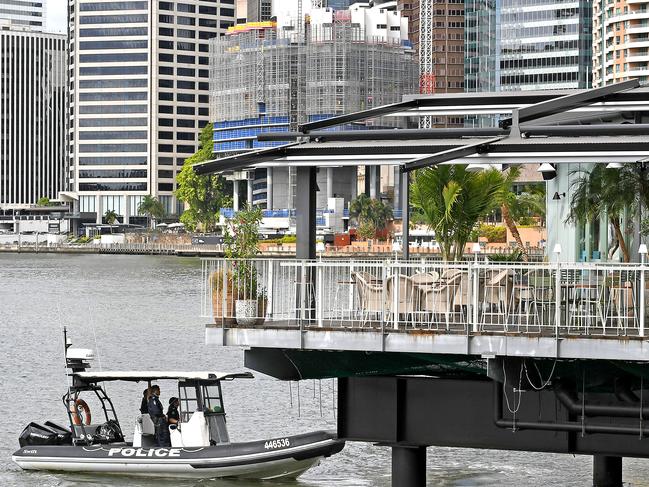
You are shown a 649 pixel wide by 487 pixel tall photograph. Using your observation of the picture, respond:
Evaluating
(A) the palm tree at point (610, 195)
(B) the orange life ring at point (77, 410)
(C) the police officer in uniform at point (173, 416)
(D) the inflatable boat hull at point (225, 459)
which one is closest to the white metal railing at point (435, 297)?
(A) the palm tree at point (610, 195)

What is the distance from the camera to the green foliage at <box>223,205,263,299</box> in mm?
22375

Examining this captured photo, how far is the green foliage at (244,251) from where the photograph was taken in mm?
22375

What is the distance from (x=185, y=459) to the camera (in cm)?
3231

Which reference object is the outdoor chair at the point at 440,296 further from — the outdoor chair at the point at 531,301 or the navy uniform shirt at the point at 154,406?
the navy uniform shirt at the point at 154,406

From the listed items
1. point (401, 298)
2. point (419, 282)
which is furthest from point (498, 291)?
point (401, 298)

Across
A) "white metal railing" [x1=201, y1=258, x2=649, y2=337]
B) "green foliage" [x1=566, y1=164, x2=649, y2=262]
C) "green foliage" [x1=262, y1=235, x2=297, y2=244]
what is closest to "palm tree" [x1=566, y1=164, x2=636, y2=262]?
"green foliage" [x1=566, y1=164, x2=649, y2=262]

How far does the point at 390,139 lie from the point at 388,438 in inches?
205

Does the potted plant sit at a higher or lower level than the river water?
higher

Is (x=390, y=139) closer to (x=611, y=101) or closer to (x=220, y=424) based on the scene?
(x=611, y=101)

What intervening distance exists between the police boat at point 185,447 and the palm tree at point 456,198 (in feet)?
17.6

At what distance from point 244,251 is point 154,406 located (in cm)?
919

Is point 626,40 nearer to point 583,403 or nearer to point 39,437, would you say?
point 39,437

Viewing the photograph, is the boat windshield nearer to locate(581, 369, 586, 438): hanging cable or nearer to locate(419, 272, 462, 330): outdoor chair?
locate(419, 272, 462, 330): outdoor chair

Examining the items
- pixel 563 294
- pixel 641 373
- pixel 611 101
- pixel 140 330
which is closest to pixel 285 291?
pixel 563 294
